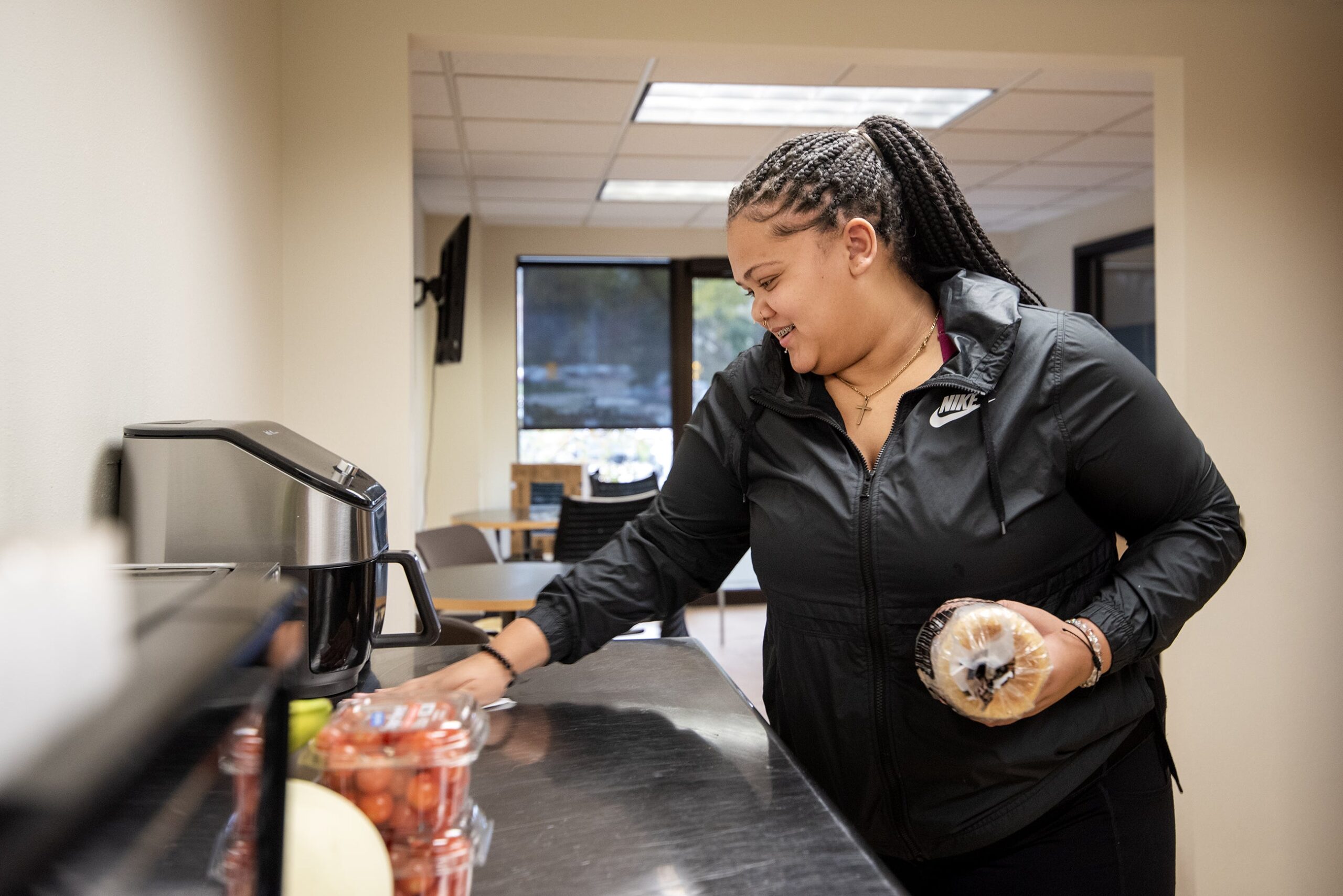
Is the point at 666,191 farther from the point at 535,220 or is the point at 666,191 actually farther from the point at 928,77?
the point at 928,77

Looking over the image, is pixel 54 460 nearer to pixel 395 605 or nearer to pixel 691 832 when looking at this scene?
pixel 691 832

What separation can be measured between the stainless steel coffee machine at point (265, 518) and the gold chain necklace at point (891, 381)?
0.62m

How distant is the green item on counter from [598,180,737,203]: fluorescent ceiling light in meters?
4.88

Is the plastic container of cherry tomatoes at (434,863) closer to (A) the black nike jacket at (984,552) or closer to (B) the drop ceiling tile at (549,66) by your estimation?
(A) the black nike jacket at (984,552)

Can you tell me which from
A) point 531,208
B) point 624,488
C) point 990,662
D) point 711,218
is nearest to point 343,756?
point 990,662

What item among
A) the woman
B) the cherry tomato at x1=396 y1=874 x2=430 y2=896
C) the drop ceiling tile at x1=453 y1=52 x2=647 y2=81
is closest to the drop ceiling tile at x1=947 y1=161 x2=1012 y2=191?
the drop ceiling tile at x1=453 y1=52 x2=647 y2=81

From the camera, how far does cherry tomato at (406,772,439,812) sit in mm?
662

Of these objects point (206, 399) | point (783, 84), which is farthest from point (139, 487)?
point (783, 84)

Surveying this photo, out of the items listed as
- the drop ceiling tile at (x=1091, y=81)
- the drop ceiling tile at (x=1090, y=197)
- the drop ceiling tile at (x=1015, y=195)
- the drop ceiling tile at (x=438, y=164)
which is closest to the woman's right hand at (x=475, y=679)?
the drop ceiling tile at (x=1091, y=81)

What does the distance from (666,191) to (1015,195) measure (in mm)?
2071

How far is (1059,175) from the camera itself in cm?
542

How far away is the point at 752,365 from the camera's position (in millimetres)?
1359

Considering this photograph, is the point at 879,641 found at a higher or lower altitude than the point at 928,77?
lower

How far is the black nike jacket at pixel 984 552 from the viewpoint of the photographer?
3.75 ft
